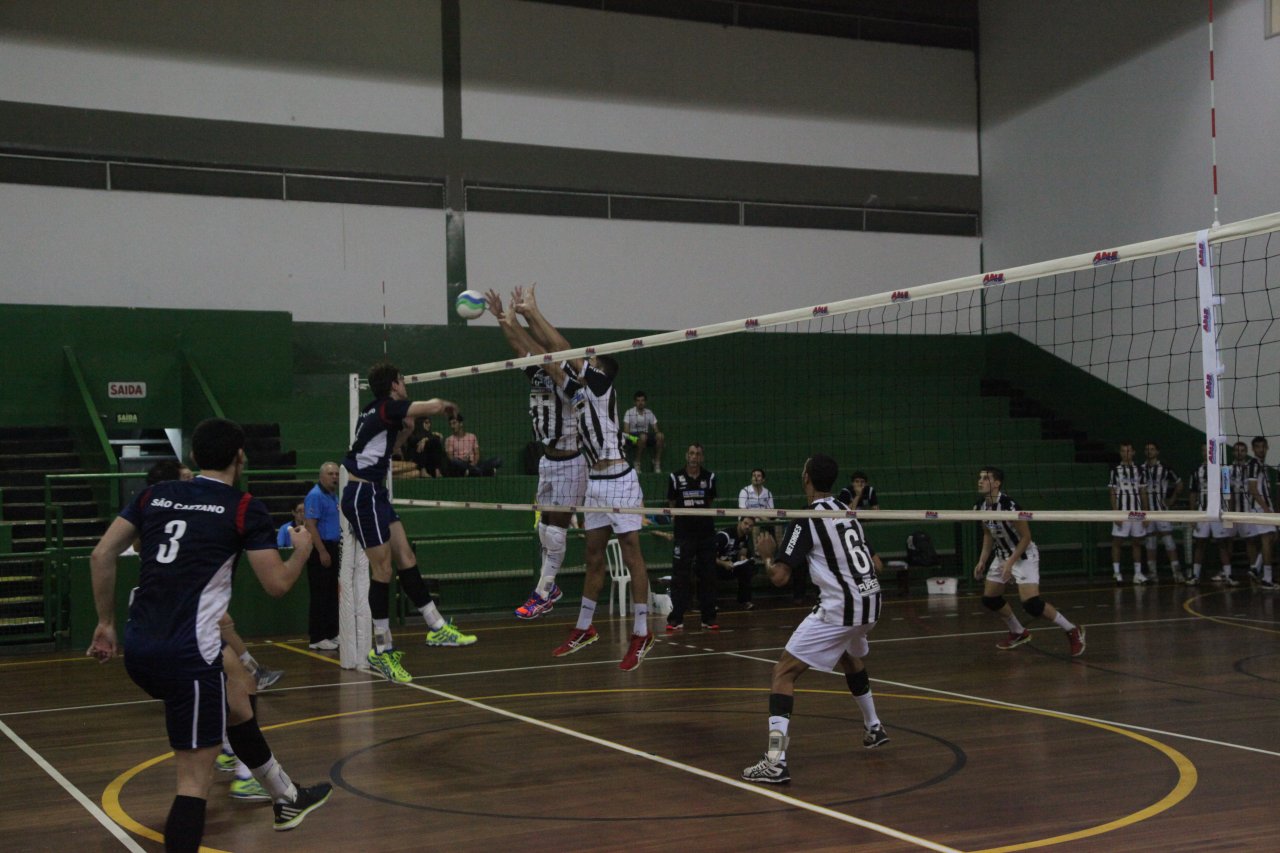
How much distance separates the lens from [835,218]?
80.3 ft

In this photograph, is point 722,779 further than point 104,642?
Yes

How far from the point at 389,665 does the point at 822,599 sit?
13.8 feet

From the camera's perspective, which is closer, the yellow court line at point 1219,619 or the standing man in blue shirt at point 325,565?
the standing man in blue shirt at point 325,565

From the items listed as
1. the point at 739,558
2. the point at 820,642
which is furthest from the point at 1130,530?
the point at 820,642

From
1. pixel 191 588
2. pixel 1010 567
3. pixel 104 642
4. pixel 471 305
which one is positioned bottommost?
pixel 1010 567

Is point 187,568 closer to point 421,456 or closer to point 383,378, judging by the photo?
point 383,378

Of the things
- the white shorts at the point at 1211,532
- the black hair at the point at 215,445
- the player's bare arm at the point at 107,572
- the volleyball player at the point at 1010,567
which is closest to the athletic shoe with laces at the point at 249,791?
the player's bare arm at the point at 107,572

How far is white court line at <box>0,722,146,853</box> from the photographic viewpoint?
18.8 ft

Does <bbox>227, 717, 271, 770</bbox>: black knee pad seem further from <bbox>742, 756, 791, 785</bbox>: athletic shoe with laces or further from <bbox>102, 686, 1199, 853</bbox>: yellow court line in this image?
<bbox>742, 756, 791, 785</bbox>: athletic shoe with laces

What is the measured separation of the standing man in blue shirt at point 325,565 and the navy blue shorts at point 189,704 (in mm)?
7720

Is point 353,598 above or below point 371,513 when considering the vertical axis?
below

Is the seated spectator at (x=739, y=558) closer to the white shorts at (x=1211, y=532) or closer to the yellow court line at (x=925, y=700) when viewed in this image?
the yellow court line at (x=925, y=700)

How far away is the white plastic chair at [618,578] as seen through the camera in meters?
15.1

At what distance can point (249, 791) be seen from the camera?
6.55m
